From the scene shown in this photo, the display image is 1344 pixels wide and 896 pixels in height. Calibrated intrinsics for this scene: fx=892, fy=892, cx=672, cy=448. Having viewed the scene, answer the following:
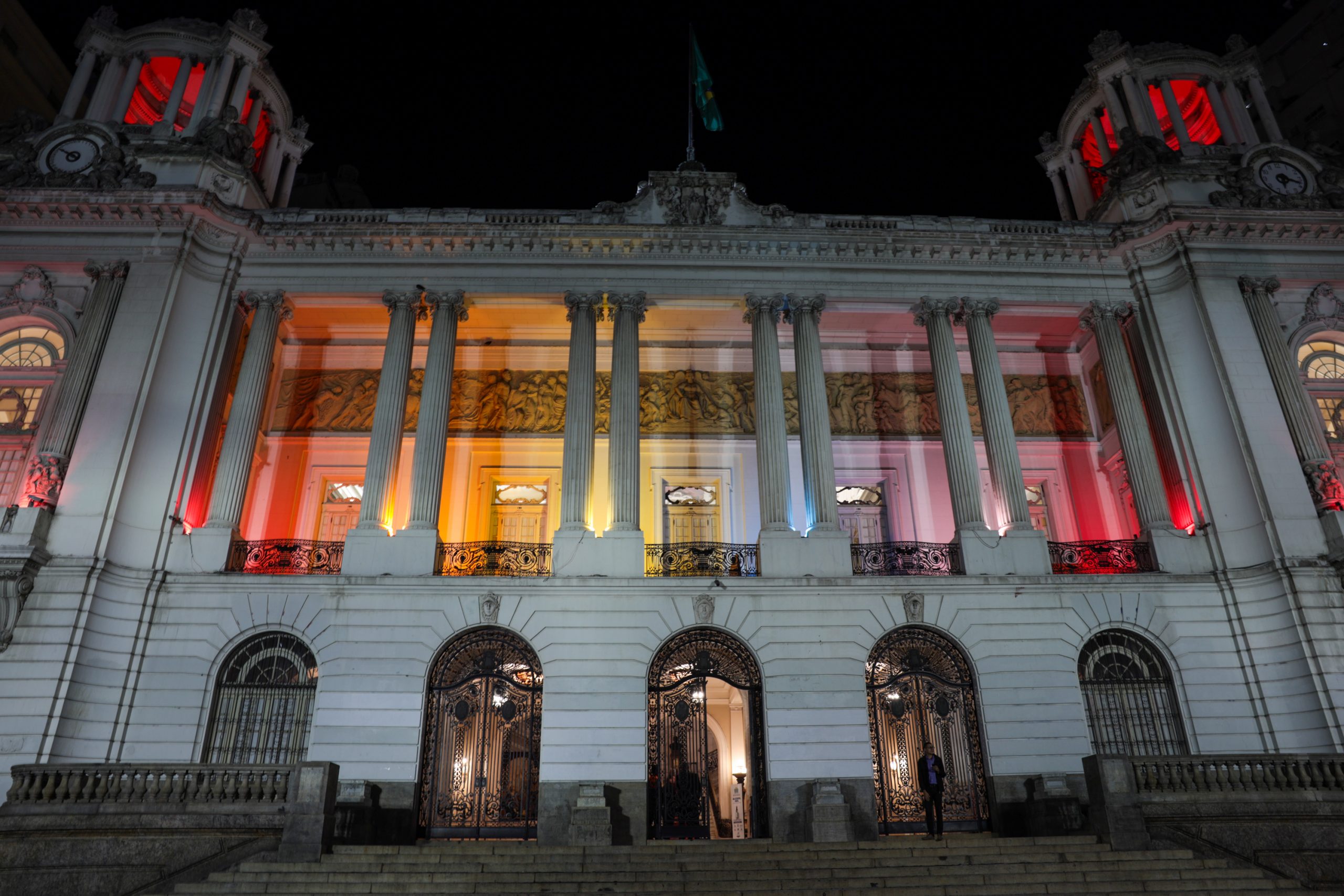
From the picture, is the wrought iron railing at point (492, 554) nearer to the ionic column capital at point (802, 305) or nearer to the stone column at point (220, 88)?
the ionic column capital at point (802, 305)

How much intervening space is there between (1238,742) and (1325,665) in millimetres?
1944

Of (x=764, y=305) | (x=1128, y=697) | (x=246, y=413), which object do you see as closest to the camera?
(x=1128, y=697)

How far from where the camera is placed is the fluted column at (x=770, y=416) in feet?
56.7

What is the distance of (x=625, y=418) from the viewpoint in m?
18.1

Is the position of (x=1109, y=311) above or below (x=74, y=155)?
below

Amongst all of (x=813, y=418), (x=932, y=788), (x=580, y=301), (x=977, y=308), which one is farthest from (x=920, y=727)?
(x=580, y=301)

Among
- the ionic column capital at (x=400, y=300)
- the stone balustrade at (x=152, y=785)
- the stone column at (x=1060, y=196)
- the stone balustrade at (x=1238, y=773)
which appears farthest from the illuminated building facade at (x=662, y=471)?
the stone balustrade at (x=152, y=785)

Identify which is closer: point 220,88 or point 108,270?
point 108,270

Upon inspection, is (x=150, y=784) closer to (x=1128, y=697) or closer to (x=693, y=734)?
(x=693, y=734)

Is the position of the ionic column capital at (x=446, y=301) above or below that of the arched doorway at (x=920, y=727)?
above

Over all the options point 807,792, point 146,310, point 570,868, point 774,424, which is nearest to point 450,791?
point 570,868

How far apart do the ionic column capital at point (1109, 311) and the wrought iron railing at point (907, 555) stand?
258 inches

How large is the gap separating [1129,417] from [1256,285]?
406 cm

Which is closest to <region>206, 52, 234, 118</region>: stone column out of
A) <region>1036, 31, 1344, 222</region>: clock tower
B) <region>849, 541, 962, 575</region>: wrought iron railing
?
<region>849, 541, 962, 575</region>: wrought iron railing
